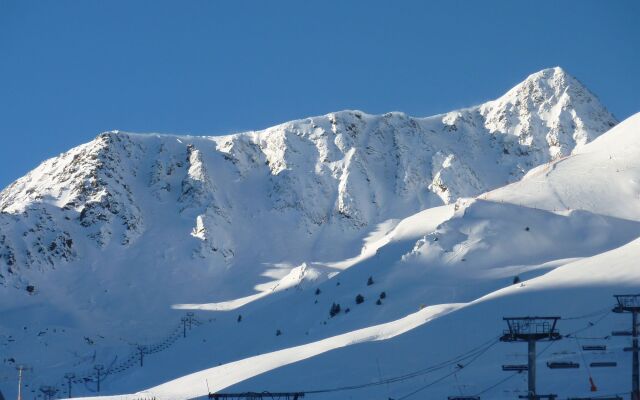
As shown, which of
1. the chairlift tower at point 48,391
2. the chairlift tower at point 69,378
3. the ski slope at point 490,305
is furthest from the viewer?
the chairlift tower at point 69,378

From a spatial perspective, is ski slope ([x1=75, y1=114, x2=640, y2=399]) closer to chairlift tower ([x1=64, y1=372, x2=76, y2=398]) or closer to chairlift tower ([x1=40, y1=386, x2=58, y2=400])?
chairlift tower ([x1=64, y1=372, x2=76, y2=398])

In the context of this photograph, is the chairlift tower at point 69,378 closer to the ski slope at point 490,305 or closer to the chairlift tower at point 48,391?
the chairlift tower at point 48,391

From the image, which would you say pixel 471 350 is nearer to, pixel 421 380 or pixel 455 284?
pixel 421 380

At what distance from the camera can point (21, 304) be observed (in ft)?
602

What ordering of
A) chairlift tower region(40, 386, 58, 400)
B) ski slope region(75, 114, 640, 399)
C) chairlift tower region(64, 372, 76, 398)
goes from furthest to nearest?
chairlift tower region(64, 372, 76, 398)
chairlift tower region(40, 386, 58, 400)
ski slope region(75, 114, 640, 399)

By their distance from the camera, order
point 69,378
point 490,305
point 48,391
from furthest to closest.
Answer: point 69,378 → point 48,391 → point 490,305

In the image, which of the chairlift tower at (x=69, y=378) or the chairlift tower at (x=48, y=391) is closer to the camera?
the chairlift tower at (x=48, y=391)

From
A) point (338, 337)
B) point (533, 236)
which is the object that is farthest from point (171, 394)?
point (533, 236)

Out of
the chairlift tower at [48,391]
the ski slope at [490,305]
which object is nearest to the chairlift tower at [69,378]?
the chairlift tower at [48,391]

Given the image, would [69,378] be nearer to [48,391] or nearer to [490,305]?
[48,391]

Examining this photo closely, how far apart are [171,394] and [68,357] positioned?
55.8 metres

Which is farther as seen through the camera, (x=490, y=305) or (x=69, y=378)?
(x=69, y=378)

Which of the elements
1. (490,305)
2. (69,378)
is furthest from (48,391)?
(490,305)

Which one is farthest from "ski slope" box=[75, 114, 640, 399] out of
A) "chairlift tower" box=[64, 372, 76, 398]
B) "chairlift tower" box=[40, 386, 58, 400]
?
"chairlift tower" box=[40, 386, 58, 400]
